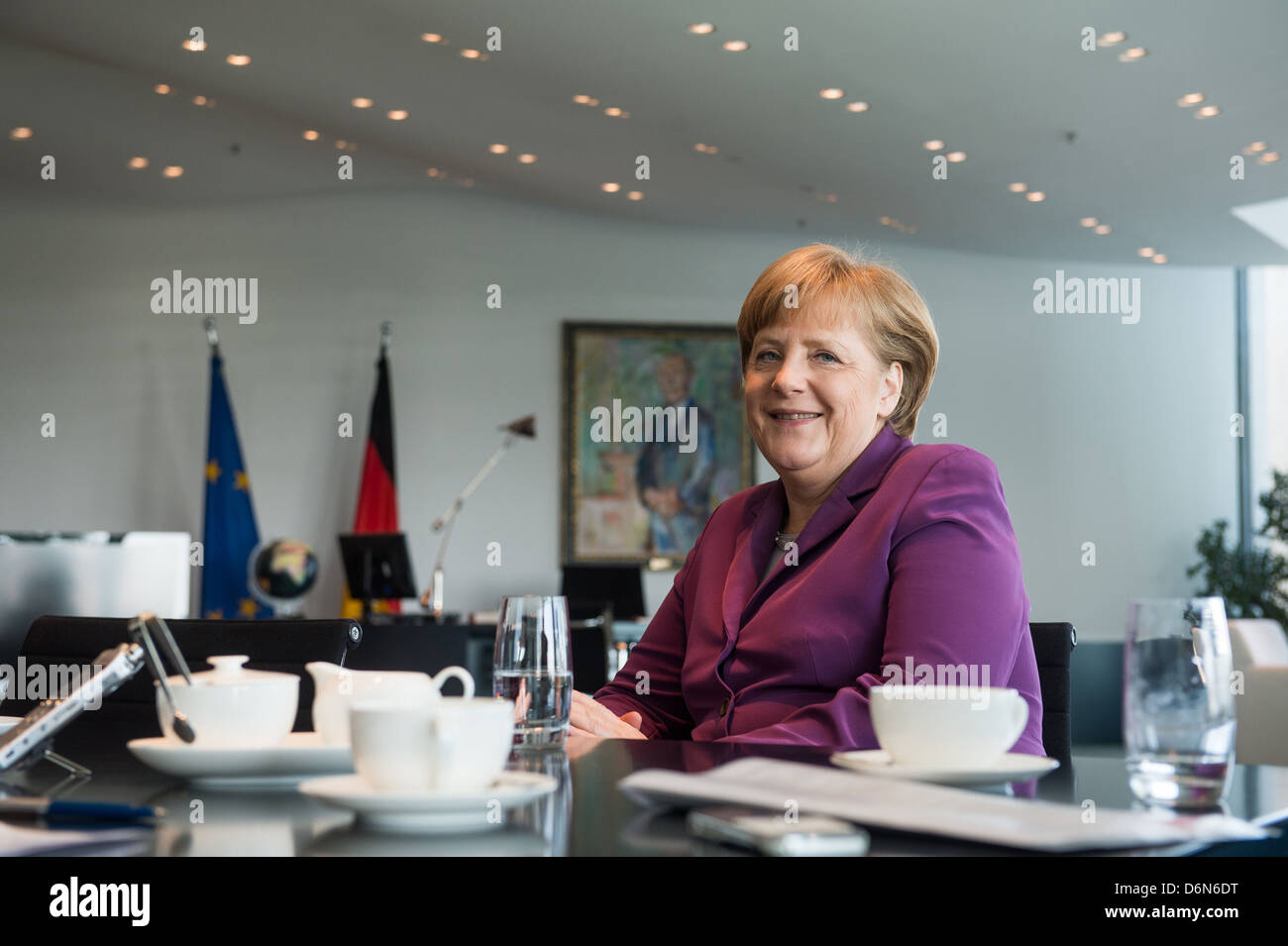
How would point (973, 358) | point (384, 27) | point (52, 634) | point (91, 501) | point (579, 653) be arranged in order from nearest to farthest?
point (52, 634)
point (384, 27)
point (579, 653)
point (91, 501)
point (973, 358)

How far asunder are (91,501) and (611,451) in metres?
3.26

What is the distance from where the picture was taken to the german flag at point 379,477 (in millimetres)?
8078

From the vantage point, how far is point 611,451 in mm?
8695

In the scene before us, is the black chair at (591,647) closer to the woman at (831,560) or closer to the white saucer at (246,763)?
the woman at (831,560)

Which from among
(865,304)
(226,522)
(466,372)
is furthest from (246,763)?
(466,372)

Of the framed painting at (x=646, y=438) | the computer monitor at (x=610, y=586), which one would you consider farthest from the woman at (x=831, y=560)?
the framed painting at (x=646, y=438)

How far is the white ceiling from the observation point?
16.5 ft

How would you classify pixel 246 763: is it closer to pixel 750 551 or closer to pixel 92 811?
pixel 92 811

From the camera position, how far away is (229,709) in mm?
1051

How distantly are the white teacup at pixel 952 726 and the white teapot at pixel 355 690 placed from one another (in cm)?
34

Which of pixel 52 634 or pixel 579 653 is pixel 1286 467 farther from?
pixel 52 634

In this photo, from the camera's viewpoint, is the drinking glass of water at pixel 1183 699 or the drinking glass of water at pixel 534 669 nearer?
the drinking glass of water at pixel 1183 699

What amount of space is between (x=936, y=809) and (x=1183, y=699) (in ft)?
0.78
